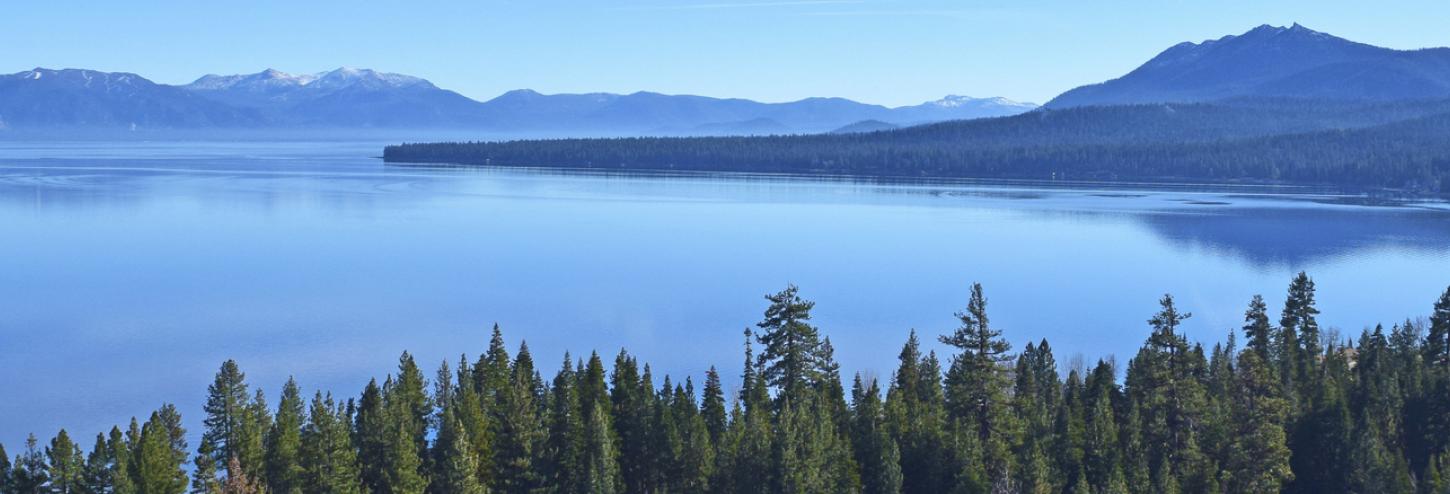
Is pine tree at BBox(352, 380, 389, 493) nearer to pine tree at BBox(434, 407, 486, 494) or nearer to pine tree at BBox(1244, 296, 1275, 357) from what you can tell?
pine tree at BBox(434, 407, 486, 494)

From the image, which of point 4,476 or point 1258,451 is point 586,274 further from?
point 4,476

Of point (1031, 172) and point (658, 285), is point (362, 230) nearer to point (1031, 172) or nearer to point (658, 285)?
point (658, 285)

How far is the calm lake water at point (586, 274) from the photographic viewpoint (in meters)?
43.2

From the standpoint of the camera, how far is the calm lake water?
1699 inches

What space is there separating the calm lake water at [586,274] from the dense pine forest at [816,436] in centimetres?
1132

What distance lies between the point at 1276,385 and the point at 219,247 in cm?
5869

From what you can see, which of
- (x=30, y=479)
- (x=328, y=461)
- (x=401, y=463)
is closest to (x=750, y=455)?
(x=401, y=463)

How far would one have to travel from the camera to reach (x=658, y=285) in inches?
2415

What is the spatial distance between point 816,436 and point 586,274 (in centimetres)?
4111

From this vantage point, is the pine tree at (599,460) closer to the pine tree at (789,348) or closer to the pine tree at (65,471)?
the pine tree at (789,348)

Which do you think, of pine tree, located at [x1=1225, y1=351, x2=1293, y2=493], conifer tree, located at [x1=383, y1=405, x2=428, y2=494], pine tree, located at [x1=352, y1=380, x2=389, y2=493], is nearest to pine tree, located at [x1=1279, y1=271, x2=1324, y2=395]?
pine tree, located at [x1=1225, y1=351, x2=1293, y2=493]

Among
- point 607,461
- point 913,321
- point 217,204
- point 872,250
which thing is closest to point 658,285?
point 913,321

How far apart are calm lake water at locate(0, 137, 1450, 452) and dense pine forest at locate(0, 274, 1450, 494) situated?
11.3 m

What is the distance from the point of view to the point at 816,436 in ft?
81.1
